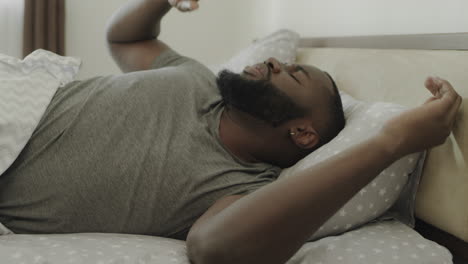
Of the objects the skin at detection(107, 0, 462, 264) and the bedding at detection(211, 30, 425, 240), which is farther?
the bedding at detection(211, 30, 425, 240)

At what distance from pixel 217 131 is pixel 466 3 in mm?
732

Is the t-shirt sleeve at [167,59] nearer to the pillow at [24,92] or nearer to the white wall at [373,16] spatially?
the pillow at [24,92]

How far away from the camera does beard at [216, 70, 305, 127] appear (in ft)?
4.00

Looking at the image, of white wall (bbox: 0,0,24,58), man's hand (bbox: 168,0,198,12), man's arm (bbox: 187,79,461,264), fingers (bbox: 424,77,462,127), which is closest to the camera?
man's arm (bbox: 187,79,461,264)

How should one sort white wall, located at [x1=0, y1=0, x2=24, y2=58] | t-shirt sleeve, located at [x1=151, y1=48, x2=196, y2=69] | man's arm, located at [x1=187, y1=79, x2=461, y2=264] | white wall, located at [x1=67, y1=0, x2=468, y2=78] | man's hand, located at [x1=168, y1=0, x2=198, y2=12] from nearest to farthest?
1. man's arm, located at [x1=187, y1=79, x2=461, y2=264]
2. man's hand, located at [x1=168, y1=0, x2=198, y2=12]
3. t-shirt sleeve, located at [x1=151, y1=48, x2=196, y2=69]
4. white wall, located at [x1=67, y1=0, x2=468, y2=78]
5. white wall, located at [x1=0, y1=0, x2=24, y2=58]

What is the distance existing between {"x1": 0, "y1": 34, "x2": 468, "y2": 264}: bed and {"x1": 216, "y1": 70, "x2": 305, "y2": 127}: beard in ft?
0.92

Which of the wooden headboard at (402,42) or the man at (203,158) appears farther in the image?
the wooden headboard at (402,42)

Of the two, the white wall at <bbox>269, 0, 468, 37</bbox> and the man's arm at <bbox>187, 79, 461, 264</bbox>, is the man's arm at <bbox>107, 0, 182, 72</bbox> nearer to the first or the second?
the white wall at <bbox>269, 0, 468, 37</bbox>

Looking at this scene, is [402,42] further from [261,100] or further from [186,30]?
[186,30]

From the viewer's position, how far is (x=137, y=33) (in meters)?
1.71

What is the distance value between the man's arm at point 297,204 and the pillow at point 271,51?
36.0 inches

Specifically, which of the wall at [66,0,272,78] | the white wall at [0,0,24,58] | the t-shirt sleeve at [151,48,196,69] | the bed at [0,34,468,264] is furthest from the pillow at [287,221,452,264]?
the white wall at [0,0,24,58]

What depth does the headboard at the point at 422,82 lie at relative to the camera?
0.99 meters

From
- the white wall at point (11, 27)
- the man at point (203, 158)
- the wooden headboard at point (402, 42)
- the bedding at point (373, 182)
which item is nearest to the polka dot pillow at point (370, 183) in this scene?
the bedding at point (373, 182)
